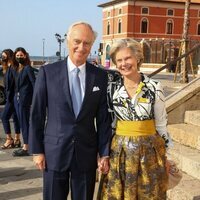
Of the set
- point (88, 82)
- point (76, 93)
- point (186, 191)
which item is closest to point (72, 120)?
point (76, 93)

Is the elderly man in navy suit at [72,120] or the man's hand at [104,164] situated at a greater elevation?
the elderly man in navy suit at [72,120]

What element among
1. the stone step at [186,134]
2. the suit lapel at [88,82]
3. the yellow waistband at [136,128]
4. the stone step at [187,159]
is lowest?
the stone step at [187,159]

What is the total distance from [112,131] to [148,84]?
1.54ft

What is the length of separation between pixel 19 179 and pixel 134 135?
3054 millimetres

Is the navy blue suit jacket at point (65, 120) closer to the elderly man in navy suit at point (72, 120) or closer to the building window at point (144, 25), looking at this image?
the elderly man in navy suit at point (72, 120)

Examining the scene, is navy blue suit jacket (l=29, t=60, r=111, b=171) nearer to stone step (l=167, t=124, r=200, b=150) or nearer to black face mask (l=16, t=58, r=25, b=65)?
stone step (l=167, t=124, r=200, b=150)

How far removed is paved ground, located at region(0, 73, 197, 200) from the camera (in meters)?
5.02

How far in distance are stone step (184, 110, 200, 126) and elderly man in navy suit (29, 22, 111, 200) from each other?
2883mm

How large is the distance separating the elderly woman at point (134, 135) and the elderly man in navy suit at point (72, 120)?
10 cm

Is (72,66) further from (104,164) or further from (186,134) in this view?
(186,134)

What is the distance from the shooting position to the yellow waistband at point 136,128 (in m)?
3.10

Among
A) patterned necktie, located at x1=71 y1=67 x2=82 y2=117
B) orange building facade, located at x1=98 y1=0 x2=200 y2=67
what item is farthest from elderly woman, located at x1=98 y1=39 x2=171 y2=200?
orange building facade, located at x1=98 y1=0 x2=200 y2=67

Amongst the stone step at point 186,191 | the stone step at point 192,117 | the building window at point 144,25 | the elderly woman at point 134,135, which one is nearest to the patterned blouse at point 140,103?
the elderly woman at point 134,135

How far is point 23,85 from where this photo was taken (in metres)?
6.97
